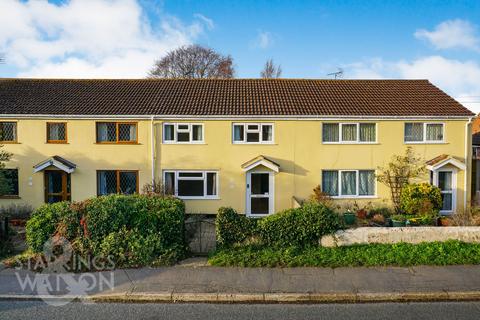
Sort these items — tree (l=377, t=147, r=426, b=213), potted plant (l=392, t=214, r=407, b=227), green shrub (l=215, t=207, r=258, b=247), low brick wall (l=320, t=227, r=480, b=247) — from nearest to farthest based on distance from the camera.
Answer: green shrub (l=215, t=207, r=258, b=247) < low brick wall (l=320, t=227, r=480, b=247) < potted plant (l=392, t=214, r=407, b=227) < tree (l=377, t=147, r=426, b=213)

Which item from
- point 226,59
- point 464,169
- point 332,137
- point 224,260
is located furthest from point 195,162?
point 226,59

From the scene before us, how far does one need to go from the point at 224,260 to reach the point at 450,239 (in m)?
5.99

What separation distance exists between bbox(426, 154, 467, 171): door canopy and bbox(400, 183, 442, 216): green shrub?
3.63 feet

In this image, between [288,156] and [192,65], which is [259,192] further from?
[192,65]

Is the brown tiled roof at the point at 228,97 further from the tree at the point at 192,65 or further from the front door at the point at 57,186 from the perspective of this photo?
the tree at the point at 192,65

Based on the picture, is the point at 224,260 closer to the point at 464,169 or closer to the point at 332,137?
the point at 332,137

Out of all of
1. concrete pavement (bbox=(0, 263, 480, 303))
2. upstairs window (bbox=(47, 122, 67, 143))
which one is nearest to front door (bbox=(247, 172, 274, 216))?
concrete pavement (bbox=(0, 263, 480, 303))

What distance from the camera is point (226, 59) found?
134 feet

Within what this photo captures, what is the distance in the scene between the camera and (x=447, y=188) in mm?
15516

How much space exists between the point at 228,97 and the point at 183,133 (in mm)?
2955

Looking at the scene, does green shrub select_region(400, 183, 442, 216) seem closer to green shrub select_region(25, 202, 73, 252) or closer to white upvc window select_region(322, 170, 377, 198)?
white upvc window select_region(322, 170, 377, 198)

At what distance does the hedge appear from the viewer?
8500 millimetres

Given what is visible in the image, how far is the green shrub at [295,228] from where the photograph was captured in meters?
9.22

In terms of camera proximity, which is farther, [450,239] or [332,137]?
[332,137]
